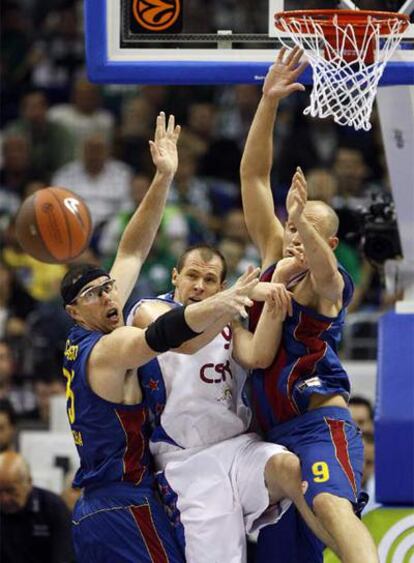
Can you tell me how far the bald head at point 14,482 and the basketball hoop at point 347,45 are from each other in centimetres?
356

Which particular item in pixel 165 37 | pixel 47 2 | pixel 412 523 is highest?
pixel 47 2

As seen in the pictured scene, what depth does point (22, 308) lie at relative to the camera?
43.2ft

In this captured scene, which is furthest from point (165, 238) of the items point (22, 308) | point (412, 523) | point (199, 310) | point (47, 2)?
point (199, 310)

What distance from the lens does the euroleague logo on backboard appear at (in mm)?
8109

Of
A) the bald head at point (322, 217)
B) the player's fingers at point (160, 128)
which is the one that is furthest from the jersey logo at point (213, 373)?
the player's fingers at point (160, 128)

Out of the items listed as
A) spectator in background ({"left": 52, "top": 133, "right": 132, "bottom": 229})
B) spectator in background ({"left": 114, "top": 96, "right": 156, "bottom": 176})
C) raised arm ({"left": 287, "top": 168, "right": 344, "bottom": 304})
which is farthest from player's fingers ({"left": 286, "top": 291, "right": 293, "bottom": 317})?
spectator in background ({"left": 114, "top": 96, "right": 156, "bottom": 176})

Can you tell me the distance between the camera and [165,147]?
830cm

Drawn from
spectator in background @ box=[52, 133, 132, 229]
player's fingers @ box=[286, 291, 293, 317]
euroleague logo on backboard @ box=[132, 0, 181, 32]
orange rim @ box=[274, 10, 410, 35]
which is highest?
euroleague logo on backboard @ box=[132, 0, 181, 32]

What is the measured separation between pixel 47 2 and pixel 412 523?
380 inches

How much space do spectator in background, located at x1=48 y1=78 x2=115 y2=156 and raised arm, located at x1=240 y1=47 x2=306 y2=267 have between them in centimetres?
697

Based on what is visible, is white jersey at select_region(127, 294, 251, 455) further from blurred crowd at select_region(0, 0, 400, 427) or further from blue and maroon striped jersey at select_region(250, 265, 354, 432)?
blurred crowd at select_region(0, 0, 400, 427)

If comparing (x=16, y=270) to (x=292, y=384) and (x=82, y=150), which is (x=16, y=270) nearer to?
(x=82, y=150)

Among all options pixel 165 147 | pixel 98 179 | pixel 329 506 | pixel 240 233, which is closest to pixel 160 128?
pixel 165 147

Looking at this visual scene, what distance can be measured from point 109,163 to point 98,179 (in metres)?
0.26
